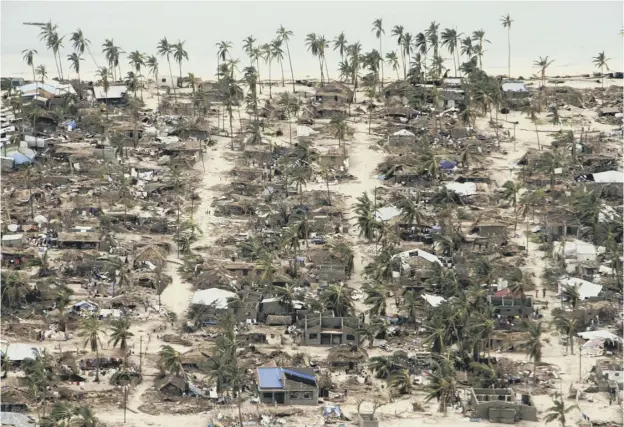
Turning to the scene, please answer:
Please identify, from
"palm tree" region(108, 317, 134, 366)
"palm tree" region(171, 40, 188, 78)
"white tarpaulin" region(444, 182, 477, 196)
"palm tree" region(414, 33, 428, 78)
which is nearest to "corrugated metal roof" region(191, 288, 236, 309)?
"palm tree" region(108, 317, 134, 366)

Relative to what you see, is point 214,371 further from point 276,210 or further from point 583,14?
point 583,14

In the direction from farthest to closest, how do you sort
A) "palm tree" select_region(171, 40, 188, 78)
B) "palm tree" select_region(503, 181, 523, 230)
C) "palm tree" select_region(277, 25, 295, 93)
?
"palm tree" select_region(277, 25, 295, 93), "palm tree" select_region(171, 40, 188, 78), "palm tree" select_region(503, 181, 523, 230)

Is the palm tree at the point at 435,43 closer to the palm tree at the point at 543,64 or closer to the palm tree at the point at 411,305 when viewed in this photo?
the palm tree at the point at 543,64

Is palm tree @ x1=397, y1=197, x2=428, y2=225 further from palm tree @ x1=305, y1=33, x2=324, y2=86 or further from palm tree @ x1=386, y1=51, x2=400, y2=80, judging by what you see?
palm tree @ x1=305, y1=33, x2=324, y2=86

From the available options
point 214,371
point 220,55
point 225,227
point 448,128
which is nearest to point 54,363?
point 214,371

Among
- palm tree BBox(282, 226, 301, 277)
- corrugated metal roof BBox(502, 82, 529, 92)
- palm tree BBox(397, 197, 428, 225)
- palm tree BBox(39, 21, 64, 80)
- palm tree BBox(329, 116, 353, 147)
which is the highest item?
palm tree BBox(39, 21, 64, 80)

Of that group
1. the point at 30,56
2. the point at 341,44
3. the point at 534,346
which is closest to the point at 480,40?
the point at 341,44
